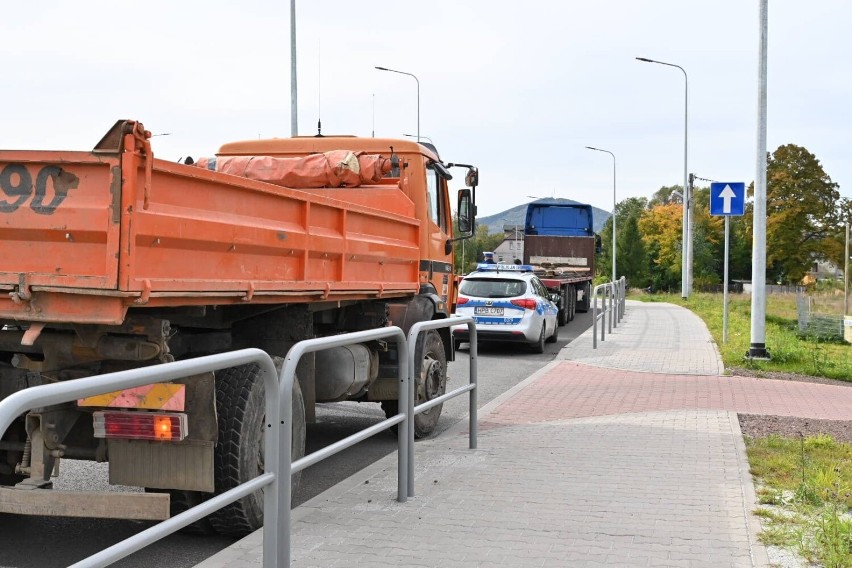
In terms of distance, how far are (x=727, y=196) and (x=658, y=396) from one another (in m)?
5.94

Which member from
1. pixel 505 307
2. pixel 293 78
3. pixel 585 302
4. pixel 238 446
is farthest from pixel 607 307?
pixel 238 446

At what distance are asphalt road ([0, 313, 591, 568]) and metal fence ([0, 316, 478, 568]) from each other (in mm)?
1007

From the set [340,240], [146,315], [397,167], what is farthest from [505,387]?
[146,315]

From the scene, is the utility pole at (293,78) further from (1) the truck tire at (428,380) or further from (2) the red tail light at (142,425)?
(2) the red tail light at (142,425)

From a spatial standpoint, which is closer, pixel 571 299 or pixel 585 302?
pixel 571 299

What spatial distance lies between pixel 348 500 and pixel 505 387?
7.34m

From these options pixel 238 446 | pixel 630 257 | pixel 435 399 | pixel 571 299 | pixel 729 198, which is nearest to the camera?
pixel 238 446

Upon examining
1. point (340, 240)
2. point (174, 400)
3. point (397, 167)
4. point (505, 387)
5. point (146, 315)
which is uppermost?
point (397, 167)

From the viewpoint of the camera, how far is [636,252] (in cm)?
10150

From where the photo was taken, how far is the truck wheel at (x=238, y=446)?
5.18 metres

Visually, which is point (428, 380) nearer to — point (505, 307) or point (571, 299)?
point (505, 307)

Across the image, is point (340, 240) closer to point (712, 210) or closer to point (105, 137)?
point (105, 137)

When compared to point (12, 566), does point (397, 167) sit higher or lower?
higher

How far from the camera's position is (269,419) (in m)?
4.06
